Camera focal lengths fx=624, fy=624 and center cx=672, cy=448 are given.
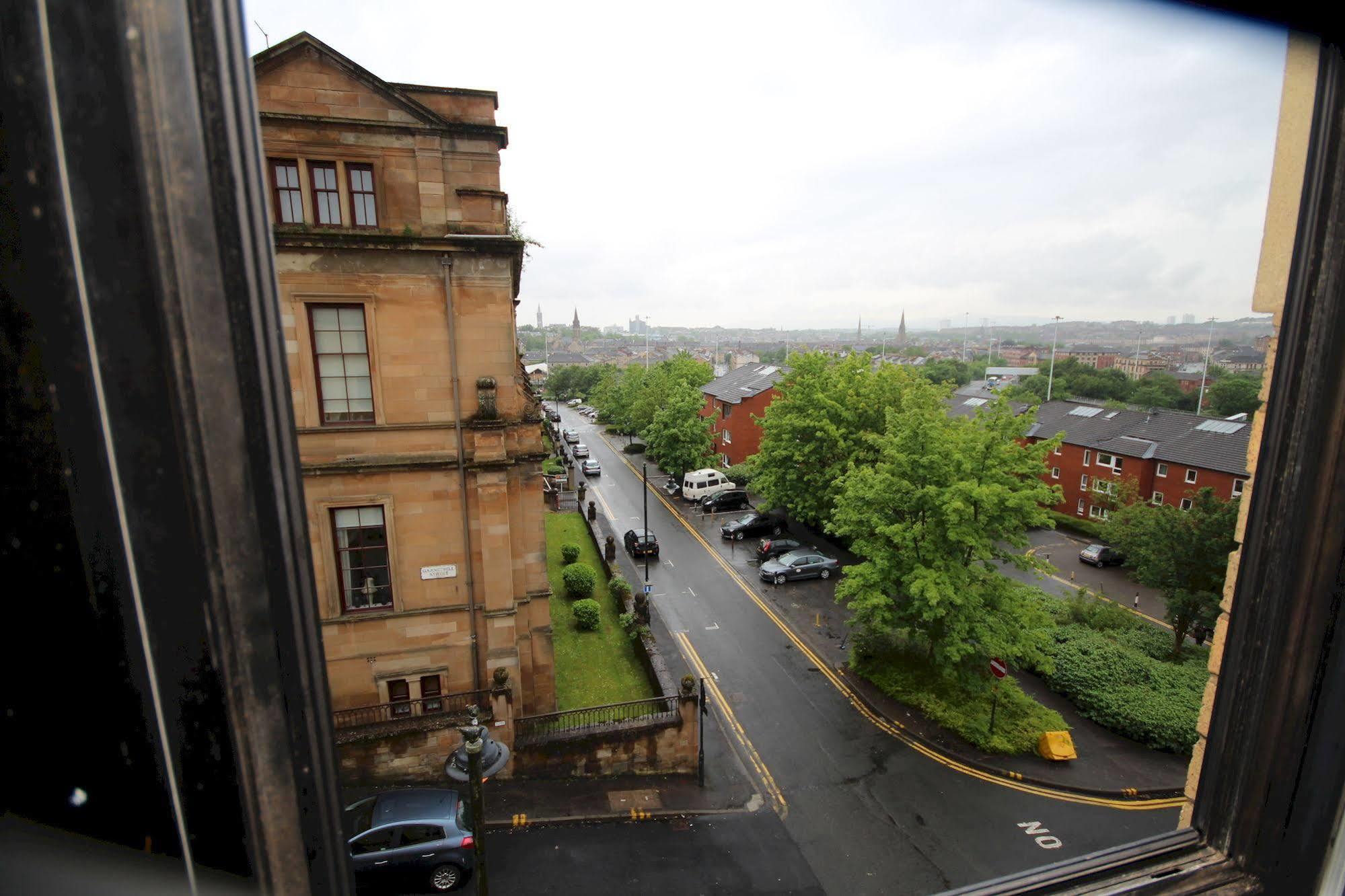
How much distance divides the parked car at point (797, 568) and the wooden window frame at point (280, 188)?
16.4m

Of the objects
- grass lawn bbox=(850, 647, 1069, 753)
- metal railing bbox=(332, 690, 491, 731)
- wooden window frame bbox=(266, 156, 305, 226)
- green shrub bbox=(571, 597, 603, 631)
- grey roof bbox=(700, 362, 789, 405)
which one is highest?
wooden window frame bbox=(266, 156, 305, 226)

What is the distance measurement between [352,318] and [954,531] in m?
11.0

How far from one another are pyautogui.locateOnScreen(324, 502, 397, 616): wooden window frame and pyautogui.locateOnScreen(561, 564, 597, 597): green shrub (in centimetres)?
786

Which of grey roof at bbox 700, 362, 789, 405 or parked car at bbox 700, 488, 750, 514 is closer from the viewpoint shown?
parked car at bbox 700, 488, 750, 514

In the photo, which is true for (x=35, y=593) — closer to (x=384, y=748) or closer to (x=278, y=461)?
(x=278, y=461)

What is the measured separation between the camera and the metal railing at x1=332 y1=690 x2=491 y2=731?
9.91 meters

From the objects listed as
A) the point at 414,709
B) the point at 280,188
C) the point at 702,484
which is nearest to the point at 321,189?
the point at 280,188

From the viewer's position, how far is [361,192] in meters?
8.78

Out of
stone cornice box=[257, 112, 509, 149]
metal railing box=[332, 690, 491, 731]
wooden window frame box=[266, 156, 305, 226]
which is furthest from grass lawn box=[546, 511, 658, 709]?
stone cornice box=[257, 112, 509, 149]

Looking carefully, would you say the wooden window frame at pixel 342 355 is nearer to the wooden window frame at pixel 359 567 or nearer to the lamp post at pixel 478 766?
the wooden window frame at pixel 359 567

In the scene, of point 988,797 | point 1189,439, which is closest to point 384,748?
point 988,797

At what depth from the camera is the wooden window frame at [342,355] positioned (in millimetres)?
8625

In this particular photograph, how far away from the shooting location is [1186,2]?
1437 millimetres

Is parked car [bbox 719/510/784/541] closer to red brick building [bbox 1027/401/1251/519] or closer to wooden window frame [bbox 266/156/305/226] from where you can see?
red brick building [bbox 1027/401/1251/519]
